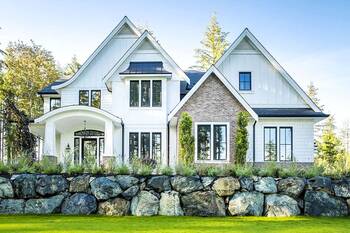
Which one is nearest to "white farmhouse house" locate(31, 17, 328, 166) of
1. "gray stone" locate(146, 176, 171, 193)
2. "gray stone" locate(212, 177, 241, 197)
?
"gray stone" locate(146, 176, 171, 193)

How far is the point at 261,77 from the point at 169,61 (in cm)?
518

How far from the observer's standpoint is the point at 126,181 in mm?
13164

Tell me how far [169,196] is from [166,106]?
9.10 m

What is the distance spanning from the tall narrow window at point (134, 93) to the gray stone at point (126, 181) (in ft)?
28.9

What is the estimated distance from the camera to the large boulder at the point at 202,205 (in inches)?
513

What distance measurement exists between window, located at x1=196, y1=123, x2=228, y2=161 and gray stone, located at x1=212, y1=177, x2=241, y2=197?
6.85 metres

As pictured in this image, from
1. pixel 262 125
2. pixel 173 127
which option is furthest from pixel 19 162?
pixel 262 125

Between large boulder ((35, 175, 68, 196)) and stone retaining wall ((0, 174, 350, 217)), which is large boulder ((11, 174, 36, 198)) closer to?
stone retaining wall ((0, 174, 350, 217))

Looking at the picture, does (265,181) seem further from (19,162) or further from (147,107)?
(147,107)

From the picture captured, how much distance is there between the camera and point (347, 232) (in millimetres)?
9820

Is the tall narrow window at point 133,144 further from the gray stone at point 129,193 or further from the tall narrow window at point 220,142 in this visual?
the gray stone at point 129,193

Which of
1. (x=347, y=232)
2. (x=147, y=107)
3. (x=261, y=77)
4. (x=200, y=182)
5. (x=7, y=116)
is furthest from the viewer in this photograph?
(x=7, y=116)

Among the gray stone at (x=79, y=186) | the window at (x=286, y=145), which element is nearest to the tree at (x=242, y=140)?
the window at (x=286, y=145)

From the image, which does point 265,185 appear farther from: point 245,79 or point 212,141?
point 245,79
